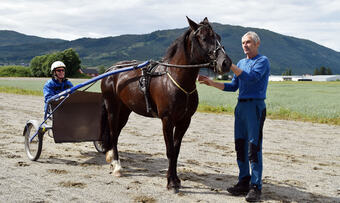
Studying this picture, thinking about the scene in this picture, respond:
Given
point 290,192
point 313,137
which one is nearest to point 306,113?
point 313,137

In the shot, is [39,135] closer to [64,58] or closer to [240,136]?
[240,136]

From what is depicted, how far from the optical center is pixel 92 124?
7.24 m

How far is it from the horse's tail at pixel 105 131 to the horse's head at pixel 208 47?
2.91m

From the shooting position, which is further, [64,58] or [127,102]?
[64,58]

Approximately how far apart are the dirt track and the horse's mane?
2.14 metres

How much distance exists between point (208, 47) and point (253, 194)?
2.16 m

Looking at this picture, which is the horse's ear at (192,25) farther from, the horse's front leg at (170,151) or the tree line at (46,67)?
the tree line at (46,67)

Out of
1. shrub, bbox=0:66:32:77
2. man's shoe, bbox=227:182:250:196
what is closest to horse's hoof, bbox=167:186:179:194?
man's shoe, bbox=227:182:250:196

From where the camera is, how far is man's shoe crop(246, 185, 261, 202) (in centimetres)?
459

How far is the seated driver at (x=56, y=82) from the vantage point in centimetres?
701

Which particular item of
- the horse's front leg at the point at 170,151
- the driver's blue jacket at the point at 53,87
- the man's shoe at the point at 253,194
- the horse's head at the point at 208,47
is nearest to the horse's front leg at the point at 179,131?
the horse's front leg at the point at 170,151

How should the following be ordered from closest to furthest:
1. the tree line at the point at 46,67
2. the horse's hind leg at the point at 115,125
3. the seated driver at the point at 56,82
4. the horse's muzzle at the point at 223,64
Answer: the horse's muzzle at the point at 223,64, the horse's hind leg at the point at 115,125, the seated driver at the point at 56,82, the tree line at the point at 46,67

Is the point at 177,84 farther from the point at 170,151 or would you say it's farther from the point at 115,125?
the point at 115,125

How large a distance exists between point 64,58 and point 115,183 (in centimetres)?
8862
